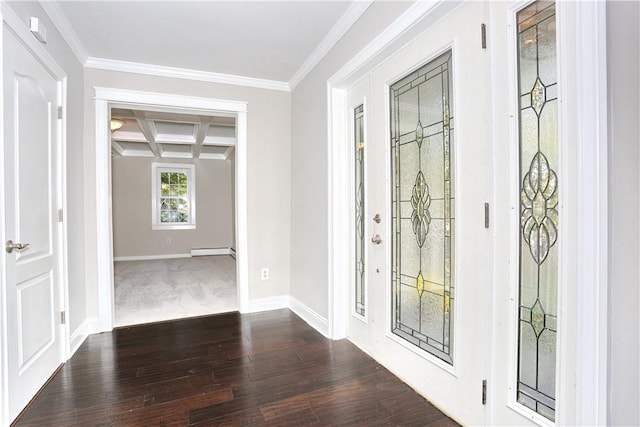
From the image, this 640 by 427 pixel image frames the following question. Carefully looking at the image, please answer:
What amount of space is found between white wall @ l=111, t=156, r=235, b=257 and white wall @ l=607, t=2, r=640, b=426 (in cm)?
809

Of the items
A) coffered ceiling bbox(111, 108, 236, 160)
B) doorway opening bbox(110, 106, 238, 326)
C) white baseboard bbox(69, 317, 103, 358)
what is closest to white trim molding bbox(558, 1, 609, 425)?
white baseboard bbox(69, 317, 103, 358)

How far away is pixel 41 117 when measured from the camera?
7.34 feet

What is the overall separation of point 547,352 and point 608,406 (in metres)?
0.30

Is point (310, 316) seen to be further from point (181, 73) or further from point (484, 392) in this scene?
point (181, 73)

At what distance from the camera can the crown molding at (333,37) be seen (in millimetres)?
2350

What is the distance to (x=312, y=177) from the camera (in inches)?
128

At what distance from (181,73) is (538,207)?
340 centimetres


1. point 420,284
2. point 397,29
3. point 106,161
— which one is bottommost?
point 420,284

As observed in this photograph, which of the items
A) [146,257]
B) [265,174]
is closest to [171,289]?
[265,174]

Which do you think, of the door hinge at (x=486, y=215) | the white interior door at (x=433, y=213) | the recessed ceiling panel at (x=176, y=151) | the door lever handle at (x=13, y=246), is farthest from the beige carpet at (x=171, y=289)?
the door hinge at (x=486, y=215)

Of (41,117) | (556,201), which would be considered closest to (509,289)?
(556,201)

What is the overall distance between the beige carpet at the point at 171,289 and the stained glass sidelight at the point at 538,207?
306 centimetres

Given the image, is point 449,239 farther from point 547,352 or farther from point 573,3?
point 573,3

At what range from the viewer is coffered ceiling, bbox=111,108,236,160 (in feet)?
16.4
